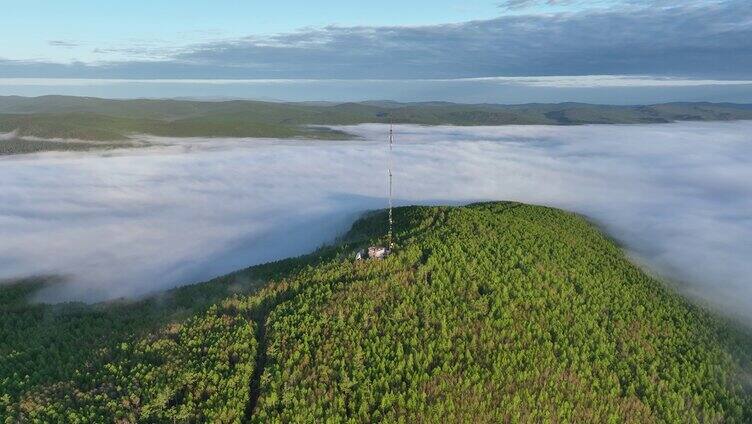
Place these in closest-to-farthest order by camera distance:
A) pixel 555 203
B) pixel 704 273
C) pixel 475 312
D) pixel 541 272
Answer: pixel 475 312 → pixel 541 272 → pixel 704 273 → pixel 555 203

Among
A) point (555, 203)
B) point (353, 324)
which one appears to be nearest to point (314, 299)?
point (353, 324)

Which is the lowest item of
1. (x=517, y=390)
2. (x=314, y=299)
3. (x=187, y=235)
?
(x=187, y=235)

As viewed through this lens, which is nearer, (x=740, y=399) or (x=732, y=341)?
(x=740, y=399)

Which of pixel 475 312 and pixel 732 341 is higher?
pixel 475 312

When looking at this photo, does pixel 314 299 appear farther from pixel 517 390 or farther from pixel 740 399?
pixel 740 399

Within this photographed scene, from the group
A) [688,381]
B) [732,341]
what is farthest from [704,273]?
[688,381]

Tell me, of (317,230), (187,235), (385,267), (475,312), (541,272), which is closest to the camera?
(475,312)
